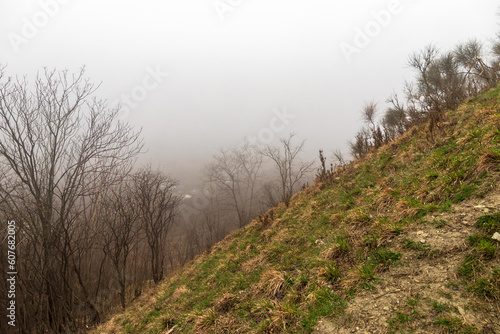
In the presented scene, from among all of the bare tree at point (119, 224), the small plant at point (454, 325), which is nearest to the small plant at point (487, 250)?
the small plant at point (454, 325)

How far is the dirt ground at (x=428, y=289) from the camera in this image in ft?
6.00

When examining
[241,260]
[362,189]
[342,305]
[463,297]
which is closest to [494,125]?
[362,189]

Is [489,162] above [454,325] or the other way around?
above

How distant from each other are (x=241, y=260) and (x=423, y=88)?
2452 cm

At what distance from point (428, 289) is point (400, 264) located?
0.49 metres

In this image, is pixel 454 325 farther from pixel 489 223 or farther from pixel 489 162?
pixel 489 162

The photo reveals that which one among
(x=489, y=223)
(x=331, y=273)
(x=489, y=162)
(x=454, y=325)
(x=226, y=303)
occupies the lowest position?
(x=226, y=303)

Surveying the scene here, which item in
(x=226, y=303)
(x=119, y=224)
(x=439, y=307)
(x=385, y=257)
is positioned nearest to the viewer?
(x=439, y=307)

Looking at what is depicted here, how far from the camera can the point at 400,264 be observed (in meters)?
2.63

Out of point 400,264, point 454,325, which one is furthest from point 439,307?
point 400,264

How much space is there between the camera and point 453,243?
2479 millimetres

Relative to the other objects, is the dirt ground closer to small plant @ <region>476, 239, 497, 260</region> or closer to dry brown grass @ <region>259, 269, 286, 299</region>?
small plant @ <region>476, 239, 497, 260</region>

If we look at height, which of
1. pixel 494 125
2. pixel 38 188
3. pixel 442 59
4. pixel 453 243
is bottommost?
pixel 453 243

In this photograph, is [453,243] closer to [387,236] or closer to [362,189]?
[387,236]
